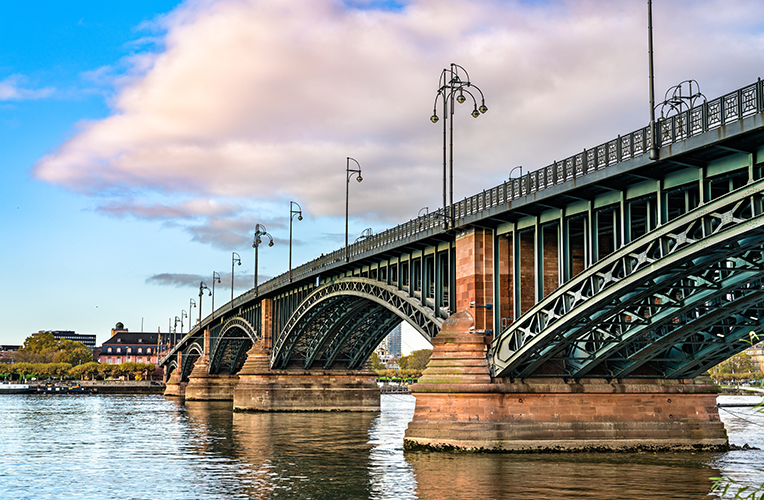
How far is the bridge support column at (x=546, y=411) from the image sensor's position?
3647 centimetres

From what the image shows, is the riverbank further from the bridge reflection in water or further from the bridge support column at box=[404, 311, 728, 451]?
the bridge support column at box=[404, 311, 728, 451]

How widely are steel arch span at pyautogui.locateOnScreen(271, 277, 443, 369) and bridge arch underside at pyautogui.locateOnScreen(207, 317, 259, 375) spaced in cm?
2727

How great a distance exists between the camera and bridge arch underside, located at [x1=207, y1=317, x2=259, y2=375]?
107 metres

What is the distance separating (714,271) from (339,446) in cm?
2162

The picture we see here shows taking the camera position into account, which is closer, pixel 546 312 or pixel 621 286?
pixel 621 286

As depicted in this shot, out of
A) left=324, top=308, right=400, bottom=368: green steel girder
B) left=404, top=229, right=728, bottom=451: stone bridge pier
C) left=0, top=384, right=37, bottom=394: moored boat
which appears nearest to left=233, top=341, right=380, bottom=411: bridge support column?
left=324, top=308, right=400, bottom=368: green steel girder

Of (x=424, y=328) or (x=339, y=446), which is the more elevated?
(x=424, y=328)

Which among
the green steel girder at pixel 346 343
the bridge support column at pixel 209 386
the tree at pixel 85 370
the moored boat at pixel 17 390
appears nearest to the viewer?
the green steel girder at pixel 346 343

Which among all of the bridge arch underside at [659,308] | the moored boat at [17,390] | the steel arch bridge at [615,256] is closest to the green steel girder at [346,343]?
the steel arch bridge at [615,256]

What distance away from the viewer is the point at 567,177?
32844mm

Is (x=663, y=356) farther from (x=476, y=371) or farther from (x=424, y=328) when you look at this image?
(x=424, y=328)

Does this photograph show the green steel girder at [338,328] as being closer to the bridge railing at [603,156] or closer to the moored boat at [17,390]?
the bridge railing at [603,156]

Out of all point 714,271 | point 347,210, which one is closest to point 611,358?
point 714,271

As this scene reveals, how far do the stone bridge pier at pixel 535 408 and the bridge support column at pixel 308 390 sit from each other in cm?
4087
